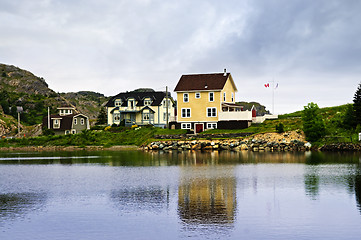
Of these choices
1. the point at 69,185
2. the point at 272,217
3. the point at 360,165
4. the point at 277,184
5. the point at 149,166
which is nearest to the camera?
the point at 272,217

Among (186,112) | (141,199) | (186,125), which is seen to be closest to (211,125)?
(186,125)

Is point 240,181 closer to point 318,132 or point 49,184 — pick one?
point 49,184

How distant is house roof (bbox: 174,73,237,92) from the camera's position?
7925cm

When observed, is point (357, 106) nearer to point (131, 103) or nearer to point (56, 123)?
point (131, 103)

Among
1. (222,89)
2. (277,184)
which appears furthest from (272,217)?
(222,89)

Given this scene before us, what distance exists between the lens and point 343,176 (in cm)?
3105

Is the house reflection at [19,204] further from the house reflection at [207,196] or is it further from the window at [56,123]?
the window at [56,123]

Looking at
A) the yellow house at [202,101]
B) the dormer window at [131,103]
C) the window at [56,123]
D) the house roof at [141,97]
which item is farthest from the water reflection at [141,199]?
the window at [56,123]

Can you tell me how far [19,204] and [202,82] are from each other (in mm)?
60142

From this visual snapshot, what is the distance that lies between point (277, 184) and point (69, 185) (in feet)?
48.5

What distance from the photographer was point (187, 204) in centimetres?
2228

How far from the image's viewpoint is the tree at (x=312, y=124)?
62638 millimetres

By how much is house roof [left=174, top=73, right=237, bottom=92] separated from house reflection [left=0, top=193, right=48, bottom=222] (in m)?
55.1

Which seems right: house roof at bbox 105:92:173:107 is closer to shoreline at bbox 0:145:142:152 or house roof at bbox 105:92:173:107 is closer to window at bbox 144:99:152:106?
window at bbox 144:99:152:106
